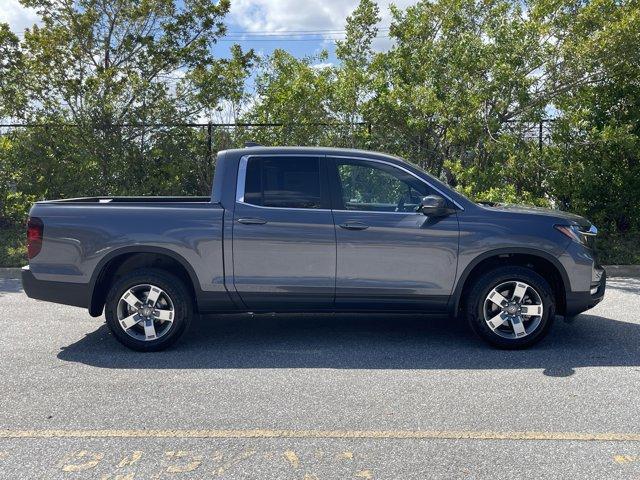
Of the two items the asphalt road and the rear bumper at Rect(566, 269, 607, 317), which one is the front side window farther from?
the rear bumper at Rect(566, 269, 607, 317)

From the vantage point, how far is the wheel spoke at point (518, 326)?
19.5 ft

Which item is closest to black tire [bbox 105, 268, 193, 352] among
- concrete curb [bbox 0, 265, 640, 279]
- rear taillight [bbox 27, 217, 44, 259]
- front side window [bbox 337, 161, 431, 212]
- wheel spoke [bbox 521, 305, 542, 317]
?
rear taillight [bbox 27, 217, 44, 259]

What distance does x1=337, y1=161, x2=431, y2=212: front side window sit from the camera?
237 inches

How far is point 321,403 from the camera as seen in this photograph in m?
4.70

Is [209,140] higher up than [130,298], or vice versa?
[209,140]

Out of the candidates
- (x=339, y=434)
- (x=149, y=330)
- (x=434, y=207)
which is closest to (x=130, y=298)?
(x=149, y=330)

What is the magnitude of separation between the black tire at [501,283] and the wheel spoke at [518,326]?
0.10 feet

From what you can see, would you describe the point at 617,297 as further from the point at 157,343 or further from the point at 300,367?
the point at 157,343

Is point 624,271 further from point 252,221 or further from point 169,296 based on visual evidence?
point 169,296

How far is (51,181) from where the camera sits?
41.6 ft

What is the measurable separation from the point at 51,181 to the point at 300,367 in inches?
352

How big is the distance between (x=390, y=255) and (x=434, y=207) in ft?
1.85

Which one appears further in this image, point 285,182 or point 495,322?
point 285,182

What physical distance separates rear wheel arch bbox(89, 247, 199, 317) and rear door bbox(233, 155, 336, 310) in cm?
48
